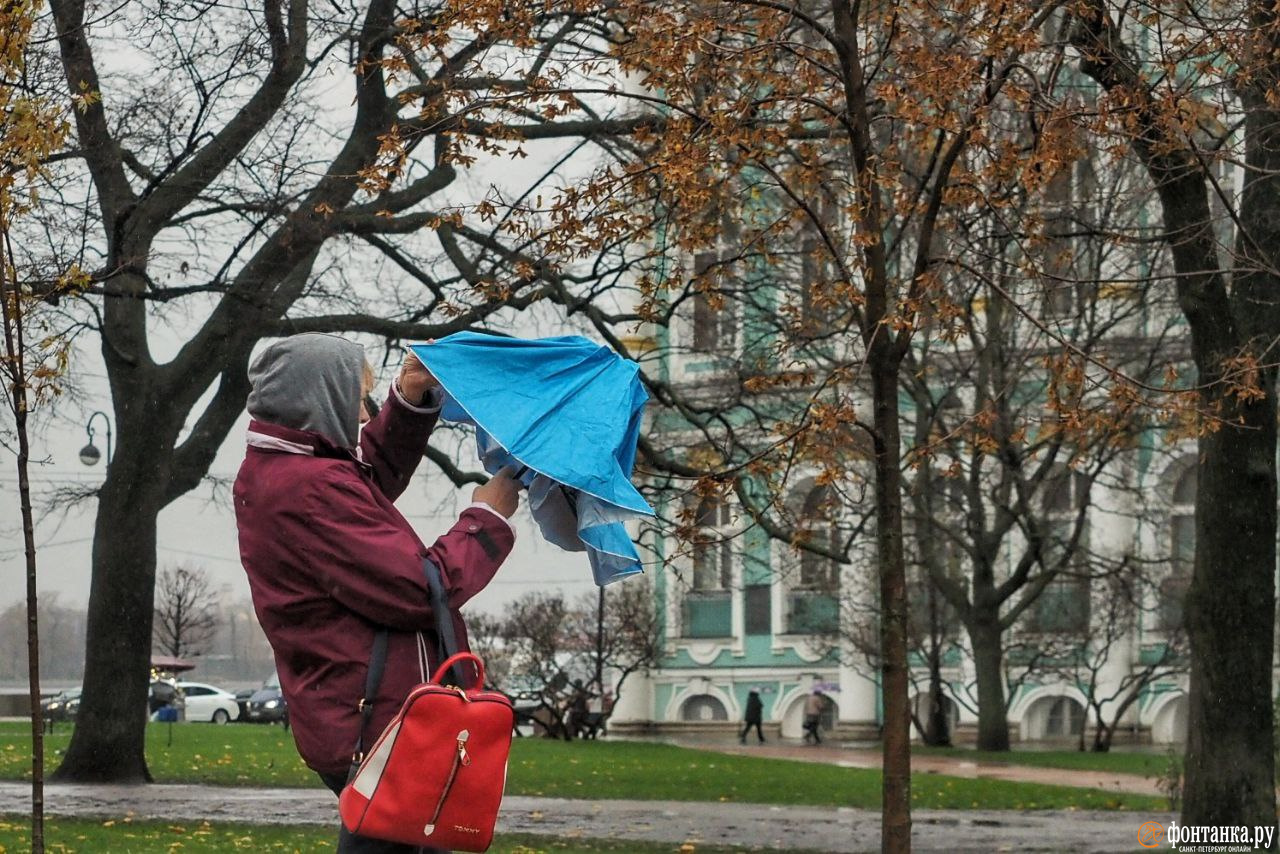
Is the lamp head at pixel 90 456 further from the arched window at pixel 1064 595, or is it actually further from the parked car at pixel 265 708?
the parked car at pixel 265 708

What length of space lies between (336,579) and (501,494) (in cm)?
51

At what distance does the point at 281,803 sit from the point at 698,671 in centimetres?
3290

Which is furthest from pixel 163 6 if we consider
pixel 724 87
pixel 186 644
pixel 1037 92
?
pixel 186 644

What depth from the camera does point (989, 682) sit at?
33.0 metres

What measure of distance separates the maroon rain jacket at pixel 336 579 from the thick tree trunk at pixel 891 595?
5.06 meters

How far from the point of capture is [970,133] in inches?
355

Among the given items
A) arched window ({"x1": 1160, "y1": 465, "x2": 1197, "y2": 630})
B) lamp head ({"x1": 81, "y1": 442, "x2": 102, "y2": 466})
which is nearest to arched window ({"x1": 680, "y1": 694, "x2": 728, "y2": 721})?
arched window ({"x1": 1160, "y1": 465, "x2": 1197, "y2": 630})

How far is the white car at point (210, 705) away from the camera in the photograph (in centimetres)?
5594

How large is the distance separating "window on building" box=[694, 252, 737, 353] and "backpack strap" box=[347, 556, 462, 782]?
6.04m

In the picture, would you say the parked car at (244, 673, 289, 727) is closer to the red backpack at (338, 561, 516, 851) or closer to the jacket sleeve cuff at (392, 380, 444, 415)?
the jacket sleeve cuff at (392, 380, 444, 415)

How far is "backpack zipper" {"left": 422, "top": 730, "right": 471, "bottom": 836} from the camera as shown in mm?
3885

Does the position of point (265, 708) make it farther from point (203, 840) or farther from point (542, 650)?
point (203, 840)

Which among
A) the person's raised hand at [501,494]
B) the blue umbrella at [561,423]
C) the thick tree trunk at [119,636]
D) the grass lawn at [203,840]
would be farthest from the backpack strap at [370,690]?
the thick tree trunk at [119,636]

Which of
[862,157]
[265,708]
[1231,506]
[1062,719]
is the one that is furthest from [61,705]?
[862,157]
